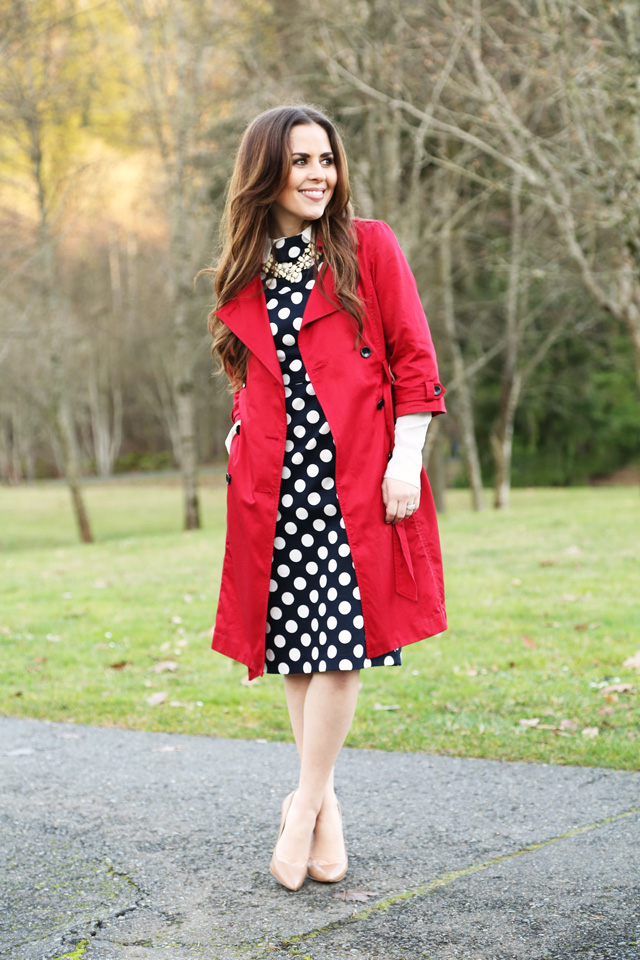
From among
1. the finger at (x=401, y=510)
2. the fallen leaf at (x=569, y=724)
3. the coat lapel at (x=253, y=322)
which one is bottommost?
the fallen leaf at (x=569, y=724)

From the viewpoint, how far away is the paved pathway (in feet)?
7.11

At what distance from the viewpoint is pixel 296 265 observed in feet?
8.83

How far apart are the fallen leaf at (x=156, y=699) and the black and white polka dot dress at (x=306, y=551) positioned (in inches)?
88.1

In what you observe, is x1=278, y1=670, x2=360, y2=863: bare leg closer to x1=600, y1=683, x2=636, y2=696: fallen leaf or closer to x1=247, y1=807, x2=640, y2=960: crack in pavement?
x1=247, y1=807, x2=640, y2=960: crack in pavement

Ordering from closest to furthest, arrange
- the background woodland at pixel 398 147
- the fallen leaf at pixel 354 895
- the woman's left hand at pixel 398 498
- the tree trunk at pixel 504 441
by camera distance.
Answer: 1. the fallen leaf at pixel 354 895
2. the woman's left hand at pixel 398 498
3. the background woodland at pixel 398 147
4. the tree trunk at pixel 504 441

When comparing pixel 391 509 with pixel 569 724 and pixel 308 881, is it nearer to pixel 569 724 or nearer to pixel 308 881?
pixel 308 881

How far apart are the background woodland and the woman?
649 centimetres

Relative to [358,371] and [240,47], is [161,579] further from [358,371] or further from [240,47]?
[240,47]

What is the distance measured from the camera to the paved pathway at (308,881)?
217 centimetres

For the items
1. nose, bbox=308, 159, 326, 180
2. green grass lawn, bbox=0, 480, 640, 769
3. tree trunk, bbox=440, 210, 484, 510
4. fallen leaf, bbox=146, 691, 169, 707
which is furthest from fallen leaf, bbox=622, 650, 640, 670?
tree trunk, bbox=440, 210, 484, 510

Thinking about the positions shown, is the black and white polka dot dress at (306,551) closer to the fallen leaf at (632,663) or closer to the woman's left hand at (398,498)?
the woman's left hand at (398,498)

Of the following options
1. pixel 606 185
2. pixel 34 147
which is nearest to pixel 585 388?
pixel 34 147

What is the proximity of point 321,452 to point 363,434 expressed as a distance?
0.41 feet

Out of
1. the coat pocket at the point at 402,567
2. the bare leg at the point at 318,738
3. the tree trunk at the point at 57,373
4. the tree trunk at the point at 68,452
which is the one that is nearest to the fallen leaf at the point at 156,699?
the bare leg at the point at 318,738
